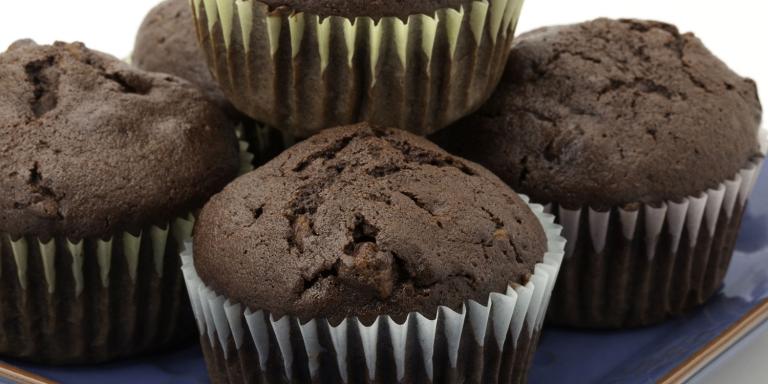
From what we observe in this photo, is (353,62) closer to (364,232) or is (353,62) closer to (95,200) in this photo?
(364,232)

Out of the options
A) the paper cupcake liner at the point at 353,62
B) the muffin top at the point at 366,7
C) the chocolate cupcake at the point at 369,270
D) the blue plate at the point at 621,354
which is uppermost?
the muffin top at the point at 366,7

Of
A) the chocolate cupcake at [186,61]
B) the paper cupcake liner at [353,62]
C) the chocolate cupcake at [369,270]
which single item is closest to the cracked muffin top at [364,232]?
the chocolate cupcake at [369,270]

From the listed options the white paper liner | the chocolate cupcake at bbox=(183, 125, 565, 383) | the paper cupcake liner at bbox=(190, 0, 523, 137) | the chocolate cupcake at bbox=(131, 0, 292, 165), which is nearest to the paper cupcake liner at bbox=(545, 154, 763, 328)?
the white paper liner

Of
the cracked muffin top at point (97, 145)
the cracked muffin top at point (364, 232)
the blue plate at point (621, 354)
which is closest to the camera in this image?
the cracked muffin top at point (364, 232)

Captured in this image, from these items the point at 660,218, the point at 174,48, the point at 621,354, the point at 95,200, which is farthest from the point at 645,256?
the point at 174,48

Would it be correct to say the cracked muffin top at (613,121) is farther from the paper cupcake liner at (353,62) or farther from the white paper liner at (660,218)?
the paper cupcake liner at (353,62)

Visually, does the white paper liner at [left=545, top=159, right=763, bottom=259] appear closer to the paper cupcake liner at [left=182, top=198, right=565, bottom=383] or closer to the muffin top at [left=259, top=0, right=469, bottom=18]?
the paper cupcake liner at [left=182, top=198, right=565, bottom=383]
